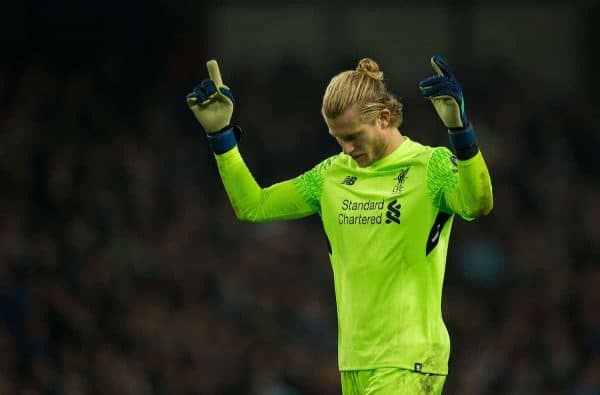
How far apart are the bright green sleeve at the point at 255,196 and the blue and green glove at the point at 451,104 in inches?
40.6

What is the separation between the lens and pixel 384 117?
622 centimetres

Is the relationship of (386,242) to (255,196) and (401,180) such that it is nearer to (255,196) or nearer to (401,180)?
(401,180)

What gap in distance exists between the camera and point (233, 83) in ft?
55.4

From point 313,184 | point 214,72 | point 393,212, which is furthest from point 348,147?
point 214,72

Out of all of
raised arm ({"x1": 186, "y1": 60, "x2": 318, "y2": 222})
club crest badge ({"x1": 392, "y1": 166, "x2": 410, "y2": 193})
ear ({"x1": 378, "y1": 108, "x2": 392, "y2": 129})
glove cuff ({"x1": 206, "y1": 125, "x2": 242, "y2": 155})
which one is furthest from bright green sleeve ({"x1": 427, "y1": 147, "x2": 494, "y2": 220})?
glove cuff ({"x1": 206, "y1": 125, "x2": 242, "y2": 155})

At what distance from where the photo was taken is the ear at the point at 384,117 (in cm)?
620

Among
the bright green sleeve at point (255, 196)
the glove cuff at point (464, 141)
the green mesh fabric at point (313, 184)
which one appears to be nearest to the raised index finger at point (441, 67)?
the glove cuff at point (464, 141)

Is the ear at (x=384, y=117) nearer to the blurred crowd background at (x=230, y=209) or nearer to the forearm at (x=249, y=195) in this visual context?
the forearm at (x=249, y=195)

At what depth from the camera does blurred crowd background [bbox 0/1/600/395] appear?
40.9ft

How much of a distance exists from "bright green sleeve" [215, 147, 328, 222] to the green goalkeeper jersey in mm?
348

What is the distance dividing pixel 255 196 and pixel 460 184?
1.20m

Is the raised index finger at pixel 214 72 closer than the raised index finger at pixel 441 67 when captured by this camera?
No

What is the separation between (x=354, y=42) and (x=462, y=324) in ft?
16.2

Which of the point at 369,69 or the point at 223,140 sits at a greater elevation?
the point at 369,69
